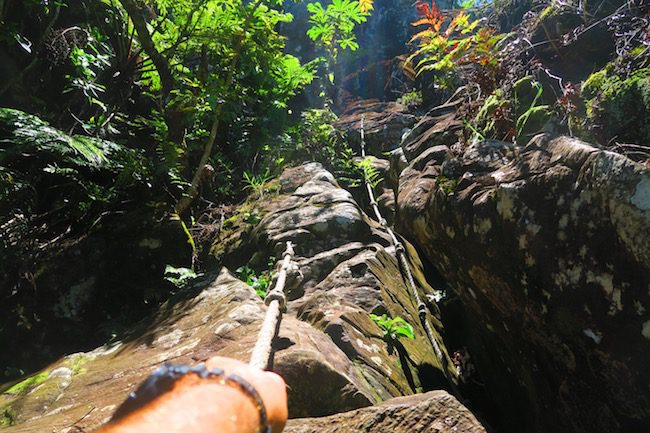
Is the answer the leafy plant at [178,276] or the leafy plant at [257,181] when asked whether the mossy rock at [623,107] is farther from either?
the leafy plant at [257,181]

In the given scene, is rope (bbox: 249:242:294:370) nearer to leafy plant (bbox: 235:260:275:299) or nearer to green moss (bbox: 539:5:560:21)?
leafy plant (bbox: 235:260:275:299)

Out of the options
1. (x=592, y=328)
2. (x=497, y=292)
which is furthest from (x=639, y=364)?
(x=497, y=292)

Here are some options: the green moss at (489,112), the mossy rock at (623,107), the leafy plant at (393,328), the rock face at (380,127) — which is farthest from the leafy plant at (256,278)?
the rock face at (380,127)

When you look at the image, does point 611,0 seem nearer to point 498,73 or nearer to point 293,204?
point 498,73

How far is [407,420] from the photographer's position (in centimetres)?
176

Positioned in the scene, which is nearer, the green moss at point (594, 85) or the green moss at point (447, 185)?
the green moss at point (447, 185)

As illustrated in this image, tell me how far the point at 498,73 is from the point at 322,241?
2806mm

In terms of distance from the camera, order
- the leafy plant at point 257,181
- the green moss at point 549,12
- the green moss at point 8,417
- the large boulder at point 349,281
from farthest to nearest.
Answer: the leafy plant at point 257,181 → the green moss at point 549,12 → the large boulder at point 349,281 → the green moss at point 8,417

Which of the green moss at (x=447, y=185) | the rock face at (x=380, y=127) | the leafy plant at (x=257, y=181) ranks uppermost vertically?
the rock face at (x=380, y=127)

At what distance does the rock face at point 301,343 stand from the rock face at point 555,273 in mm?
797

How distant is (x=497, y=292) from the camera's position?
293 centimetres

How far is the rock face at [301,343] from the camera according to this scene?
7.27ft

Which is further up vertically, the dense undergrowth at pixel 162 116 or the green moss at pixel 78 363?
the dense undergrowth at pixel 162 116

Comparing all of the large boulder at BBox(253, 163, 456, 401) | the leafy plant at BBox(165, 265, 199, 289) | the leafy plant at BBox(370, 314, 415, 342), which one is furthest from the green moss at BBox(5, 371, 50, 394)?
the leafy plant at BBox(370, 314, 415, 342)
